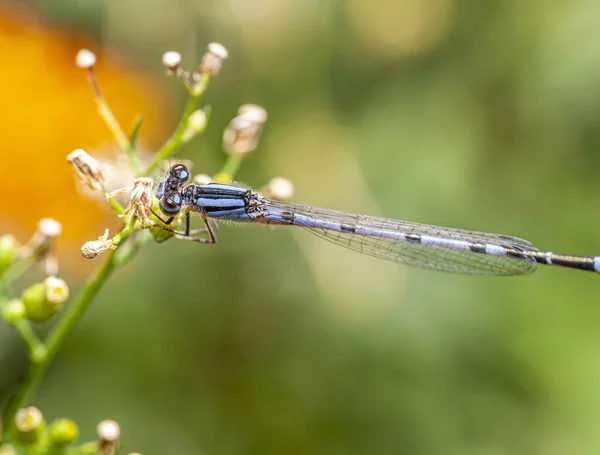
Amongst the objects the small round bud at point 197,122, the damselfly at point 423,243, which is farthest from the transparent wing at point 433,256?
the small round bud at point 197,122

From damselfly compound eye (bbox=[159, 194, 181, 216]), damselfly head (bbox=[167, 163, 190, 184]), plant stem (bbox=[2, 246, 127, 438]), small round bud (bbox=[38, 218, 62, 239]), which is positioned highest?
damselfly head (bbox=[167, 163, 190, 184])

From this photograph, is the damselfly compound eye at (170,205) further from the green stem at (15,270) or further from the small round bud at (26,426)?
the small round bud at (26,426)

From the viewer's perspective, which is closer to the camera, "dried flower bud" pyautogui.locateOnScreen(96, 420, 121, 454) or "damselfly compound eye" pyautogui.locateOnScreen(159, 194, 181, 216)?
"dried flower bud" pyautogui.locateOnScreen(96, 420, 121, 454)

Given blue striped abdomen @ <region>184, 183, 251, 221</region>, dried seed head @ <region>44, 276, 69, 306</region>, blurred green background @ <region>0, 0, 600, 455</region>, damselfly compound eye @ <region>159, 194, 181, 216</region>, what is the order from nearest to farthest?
dried seed head @ <region>44, 276, 69, 306</region>
damselfly compound eye @ <region>159, 194, 181, 216</region>
blue striped abdomen @ <region>184, 183, 251, 221</region>
blurred green background @ <region>0, 0, 600, 455</region>

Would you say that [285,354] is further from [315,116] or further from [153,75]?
[153,75]

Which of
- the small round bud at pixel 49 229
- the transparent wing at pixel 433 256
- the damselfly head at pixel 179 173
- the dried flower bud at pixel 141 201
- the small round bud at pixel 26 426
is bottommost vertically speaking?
the small round bud at pixel 26 426

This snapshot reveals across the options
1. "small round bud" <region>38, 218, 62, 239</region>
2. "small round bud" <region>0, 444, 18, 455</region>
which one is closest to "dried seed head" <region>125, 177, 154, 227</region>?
"small round bud" <region>38, 218, 62, 239</region>

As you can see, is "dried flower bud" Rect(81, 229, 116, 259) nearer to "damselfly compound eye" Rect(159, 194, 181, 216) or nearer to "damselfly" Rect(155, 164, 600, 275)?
"damselfly compound eye" Rect(159, 194, 181, 216)
